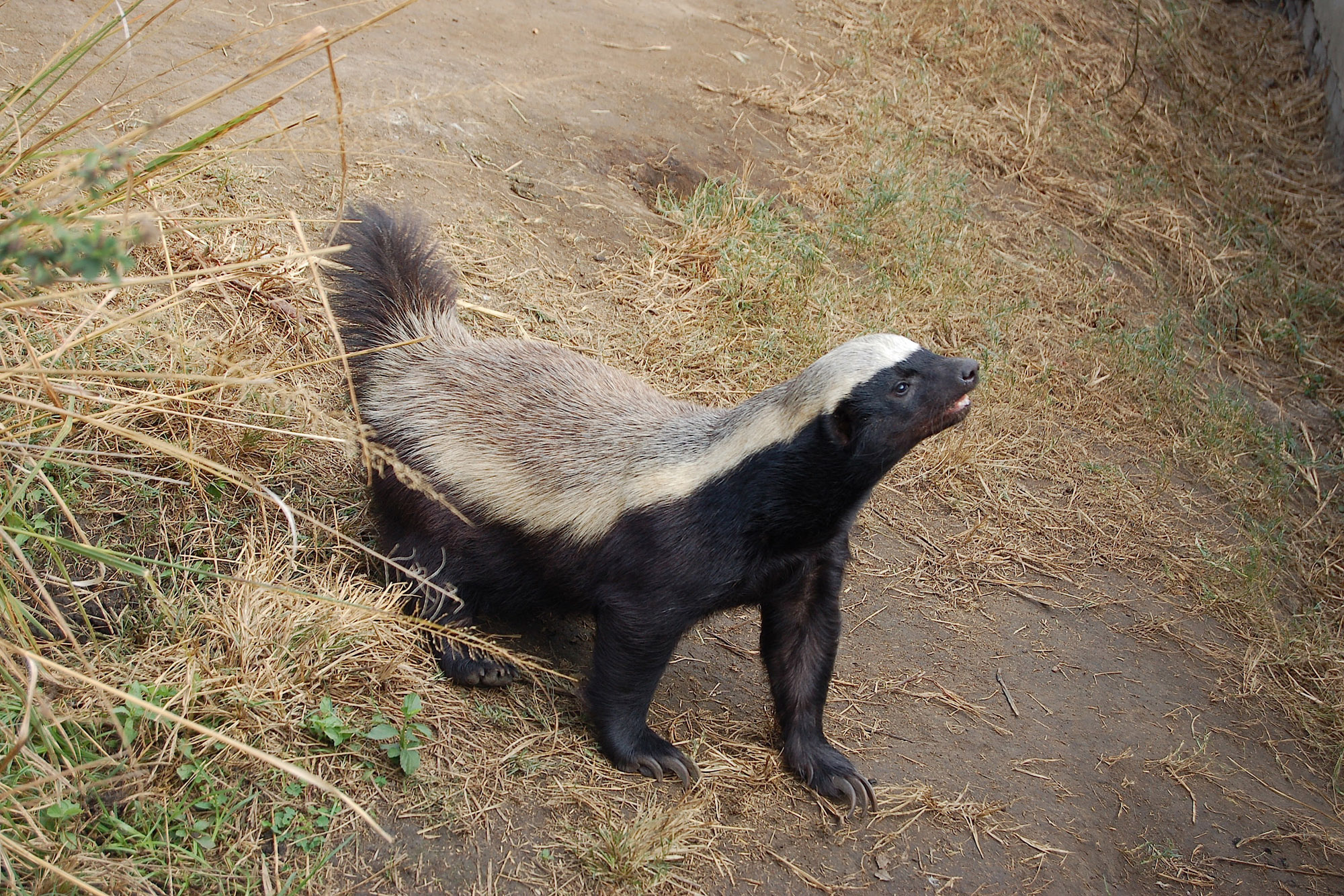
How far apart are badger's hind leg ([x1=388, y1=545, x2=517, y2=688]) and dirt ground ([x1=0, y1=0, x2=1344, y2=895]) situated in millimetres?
273

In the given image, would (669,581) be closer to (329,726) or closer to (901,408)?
(901,408)

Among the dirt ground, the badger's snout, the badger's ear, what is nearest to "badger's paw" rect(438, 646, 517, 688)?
the dirt ground

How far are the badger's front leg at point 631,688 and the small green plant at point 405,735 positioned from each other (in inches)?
23.0

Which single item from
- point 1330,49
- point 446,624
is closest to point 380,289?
point 446,624

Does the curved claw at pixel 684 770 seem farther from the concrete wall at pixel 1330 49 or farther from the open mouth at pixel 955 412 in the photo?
the concrete wall at pixel 1330 49

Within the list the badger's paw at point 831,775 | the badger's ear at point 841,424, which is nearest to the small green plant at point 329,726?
the badger's paw at point 831,775

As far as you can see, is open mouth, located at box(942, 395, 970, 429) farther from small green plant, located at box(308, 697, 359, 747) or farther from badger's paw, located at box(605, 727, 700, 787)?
small green plant, located at box(308, 697, 359, 747)

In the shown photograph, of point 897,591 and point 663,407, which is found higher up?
point 663,407

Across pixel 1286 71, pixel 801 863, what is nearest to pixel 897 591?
pixel 801 863

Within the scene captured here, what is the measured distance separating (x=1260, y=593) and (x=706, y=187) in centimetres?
361

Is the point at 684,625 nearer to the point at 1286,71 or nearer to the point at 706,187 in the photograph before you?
the point at 706,187

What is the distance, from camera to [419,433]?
364 cm

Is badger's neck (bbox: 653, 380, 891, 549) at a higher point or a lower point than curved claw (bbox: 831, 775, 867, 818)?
higher

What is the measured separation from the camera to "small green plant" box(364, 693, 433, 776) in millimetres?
2936
